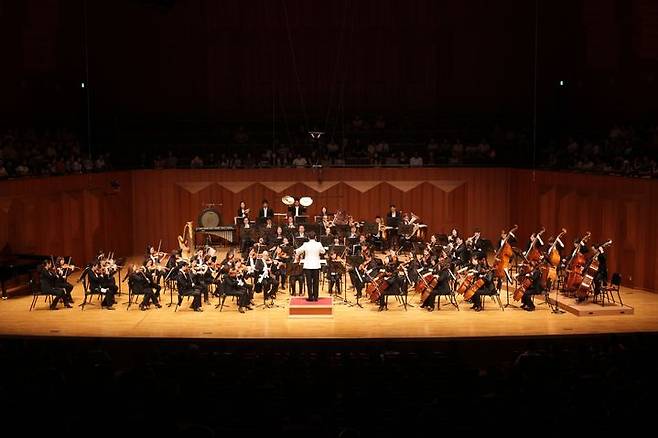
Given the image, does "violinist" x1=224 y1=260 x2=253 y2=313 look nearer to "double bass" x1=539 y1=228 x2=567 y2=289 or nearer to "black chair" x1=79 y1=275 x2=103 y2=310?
"black chair" x1=79 y1=275 x2=103 y2=310

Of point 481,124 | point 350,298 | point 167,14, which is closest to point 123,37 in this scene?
point 167,14

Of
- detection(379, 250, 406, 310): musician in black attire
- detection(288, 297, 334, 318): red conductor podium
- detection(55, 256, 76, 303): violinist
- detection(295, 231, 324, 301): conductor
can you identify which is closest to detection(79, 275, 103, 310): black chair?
detection(55, 256, 76, 303): violinist

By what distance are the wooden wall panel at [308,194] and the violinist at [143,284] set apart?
4955 millimetres

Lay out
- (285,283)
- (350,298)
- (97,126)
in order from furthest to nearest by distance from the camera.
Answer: (97,126) → (285,283) → (350,298)

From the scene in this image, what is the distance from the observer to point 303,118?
27.1 meters

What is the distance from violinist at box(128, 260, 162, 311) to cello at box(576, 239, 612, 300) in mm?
8350

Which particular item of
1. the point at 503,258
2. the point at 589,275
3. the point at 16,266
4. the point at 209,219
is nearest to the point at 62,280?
the point at 16,266

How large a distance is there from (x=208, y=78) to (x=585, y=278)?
15.8 m

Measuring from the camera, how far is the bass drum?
22.9 metres

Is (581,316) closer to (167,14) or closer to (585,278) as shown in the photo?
(585,278)

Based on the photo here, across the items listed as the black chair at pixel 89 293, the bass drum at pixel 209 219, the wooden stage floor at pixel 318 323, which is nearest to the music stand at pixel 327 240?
the wooden stage floor at pixel 318 323

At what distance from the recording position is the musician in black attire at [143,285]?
16.1 metres

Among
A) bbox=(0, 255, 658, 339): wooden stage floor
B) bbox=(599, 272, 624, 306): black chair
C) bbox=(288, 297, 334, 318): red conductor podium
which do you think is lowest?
bbox=(0, 255, 658, 339): wooden stage floor

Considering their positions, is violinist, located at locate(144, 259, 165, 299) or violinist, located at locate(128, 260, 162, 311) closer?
violinist, located at locate(128, 260, 162, 311)
